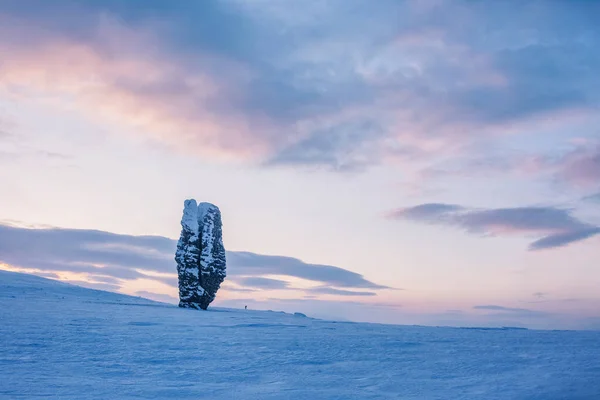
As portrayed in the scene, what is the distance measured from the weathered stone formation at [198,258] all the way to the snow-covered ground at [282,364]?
16.4 m

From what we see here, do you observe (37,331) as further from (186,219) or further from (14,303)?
(186,219)

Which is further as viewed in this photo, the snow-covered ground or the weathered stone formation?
the weathered stone formation

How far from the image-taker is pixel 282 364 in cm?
1347

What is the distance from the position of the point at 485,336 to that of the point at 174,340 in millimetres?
9481

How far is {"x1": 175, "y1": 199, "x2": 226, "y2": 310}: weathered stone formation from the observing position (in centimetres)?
3581

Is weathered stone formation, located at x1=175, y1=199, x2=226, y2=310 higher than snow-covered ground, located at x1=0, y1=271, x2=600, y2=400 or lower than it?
higher

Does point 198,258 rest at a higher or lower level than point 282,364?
higher

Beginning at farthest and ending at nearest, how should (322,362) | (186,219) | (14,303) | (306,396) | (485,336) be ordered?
(186,219)
(14,303)
(485,336)
(322,362)
(306,396)

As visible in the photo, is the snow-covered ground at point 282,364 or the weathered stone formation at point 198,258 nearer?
the snow-covered ground at point 282,364

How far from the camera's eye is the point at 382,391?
1075 centimetres

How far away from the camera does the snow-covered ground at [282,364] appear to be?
35.0ft

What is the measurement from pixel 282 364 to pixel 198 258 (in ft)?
76.9

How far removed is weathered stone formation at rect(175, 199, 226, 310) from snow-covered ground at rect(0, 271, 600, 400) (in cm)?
1643

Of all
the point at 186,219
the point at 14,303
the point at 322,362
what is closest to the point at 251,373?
the point at 322,362
